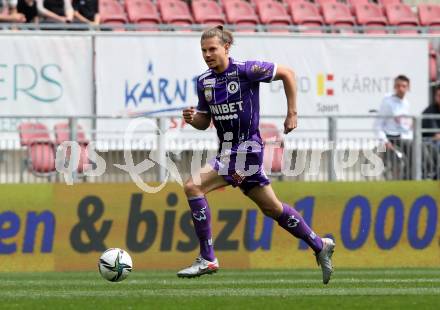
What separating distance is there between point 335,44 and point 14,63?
5178 mm

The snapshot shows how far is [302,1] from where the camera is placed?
23953 mm

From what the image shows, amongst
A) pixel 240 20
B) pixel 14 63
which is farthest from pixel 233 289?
pixel 240 20

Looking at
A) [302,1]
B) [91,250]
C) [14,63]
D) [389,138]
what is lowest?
[91,250]

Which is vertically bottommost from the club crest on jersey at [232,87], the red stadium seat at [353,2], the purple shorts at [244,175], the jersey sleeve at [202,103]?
the purple shorts at [244,175]

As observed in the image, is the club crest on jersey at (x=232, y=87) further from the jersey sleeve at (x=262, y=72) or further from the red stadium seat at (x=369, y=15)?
the red stadium seat at (x=369, y=15)

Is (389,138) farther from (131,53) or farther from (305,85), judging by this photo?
(131,53)

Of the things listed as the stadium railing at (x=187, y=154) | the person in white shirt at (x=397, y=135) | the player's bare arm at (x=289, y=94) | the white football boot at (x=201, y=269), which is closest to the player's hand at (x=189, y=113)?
the player's bare arm at (x=289, y=94)

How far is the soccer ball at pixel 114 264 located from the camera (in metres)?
11.8

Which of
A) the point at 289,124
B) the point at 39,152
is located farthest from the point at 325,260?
the point at 39,152

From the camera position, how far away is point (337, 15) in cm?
2373

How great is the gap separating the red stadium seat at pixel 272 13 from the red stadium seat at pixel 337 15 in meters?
0.81

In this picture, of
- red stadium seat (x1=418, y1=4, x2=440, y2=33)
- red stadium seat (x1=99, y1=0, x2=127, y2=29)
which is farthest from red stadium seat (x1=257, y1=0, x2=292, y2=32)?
red stadium seat (x1=418, y1=4, x2=440, y2=33)

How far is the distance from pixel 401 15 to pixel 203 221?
13562 mm

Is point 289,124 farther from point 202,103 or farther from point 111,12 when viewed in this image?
point 111,12
